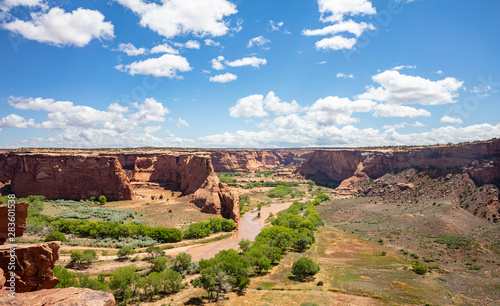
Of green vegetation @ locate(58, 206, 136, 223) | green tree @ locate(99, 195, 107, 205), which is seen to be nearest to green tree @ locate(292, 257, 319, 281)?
green vegetation @ locate(58, 206, 136, 223)

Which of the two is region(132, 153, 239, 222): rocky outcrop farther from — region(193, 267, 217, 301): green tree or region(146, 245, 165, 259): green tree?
region(193, 267, 217, 301): green tree

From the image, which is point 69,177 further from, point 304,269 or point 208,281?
point 304,269

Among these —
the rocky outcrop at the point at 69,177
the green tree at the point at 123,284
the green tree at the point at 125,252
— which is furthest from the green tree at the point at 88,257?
the rocky outcrop at the point at 69,177

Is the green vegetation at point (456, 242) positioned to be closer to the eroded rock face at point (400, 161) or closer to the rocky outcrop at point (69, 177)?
the eroded rock face at point (400, 161)

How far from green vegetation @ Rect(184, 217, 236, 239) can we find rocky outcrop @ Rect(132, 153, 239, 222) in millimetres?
4817

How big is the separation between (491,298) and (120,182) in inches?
2959

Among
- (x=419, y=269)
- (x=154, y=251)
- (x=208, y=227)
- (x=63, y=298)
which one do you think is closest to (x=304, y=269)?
(x=419, y=269)

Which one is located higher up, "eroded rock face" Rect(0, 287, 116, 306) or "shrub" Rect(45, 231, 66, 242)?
"eroded rock face" Rect(0, 287, 116, 306)

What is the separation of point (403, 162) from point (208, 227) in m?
81.9

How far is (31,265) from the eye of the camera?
10523mm

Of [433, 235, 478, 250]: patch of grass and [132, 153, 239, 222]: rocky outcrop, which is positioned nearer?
[433, 235, 478, 250]: patch of grass

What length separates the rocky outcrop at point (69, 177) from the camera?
59.2 meters

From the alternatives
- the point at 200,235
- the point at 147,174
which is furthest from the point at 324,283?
the point at 147,174

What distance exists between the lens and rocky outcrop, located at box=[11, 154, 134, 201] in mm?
59219
